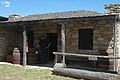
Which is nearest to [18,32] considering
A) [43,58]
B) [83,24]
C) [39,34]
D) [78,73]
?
[39,34]

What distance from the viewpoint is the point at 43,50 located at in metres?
18.3

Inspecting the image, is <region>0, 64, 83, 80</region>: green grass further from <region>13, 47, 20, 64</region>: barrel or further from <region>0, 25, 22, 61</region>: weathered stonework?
<region>0, 25, 22, 61</region>: weathered stonework

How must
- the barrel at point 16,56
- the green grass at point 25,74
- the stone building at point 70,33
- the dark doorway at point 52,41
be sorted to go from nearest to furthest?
the green grass at point 25,74 → the stone building at point 70,33 → the barrel at point 16,56 → the dark doorway at point 52,41

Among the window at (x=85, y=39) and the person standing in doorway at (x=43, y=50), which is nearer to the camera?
the window at (x=85, y=39)

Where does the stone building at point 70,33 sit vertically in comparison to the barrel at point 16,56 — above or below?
above

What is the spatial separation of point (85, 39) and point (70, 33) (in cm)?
122

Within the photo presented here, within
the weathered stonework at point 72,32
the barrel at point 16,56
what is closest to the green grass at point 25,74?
the barrel at point 16,56

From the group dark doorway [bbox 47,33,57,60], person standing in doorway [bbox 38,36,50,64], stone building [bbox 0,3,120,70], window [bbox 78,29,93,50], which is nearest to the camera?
stone building [bbox 0,3,120,70]

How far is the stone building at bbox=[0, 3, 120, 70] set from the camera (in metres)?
14.3

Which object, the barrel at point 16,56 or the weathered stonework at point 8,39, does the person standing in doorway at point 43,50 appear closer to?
the barrel at point 16,56

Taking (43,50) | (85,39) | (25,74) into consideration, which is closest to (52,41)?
(43,50)

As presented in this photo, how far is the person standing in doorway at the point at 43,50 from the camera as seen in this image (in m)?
18.1

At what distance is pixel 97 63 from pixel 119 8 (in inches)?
137

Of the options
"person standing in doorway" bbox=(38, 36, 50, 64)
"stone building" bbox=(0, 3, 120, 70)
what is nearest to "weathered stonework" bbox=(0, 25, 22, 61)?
"stone building" bbox=(0, 3, 120, 70)
